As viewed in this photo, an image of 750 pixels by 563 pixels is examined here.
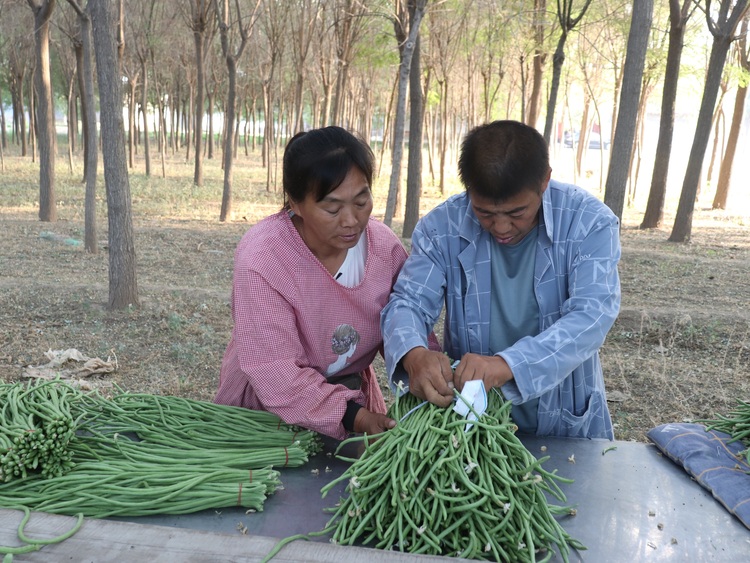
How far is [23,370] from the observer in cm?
459

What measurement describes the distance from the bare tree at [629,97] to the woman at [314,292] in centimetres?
409

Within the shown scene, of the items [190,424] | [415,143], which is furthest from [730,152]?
[190,424]

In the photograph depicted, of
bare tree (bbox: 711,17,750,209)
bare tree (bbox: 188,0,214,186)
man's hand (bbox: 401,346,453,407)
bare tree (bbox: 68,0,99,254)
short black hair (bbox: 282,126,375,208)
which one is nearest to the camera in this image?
man's hand (bbox: 401,346,453,407)

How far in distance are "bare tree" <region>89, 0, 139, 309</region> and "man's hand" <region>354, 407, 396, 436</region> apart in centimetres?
404

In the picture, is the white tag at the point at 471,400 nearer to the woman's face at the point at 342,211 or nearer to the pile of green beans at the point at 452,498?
the pile of green beans at the point at 452,498

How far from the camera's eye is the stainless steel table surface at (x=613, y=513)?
160cm

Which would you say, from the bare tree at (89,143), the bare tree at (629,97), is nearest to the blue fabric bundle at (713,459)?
the bare tree at (629,97)

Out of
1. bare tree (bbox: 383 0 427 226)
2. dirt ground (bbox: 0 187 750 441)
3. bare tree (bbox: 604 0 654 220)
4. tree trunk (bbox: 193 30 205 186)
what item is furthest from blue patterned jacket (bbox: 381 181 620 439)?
tree trunk (bbox: 193 30 205 186)

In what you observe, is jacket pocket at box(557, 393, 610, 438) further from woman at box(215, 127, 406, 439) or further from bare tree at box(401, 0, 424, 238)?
bare tree at box(401, 0, 424, 238)

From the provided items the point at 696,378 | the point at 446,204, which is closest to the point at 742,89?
the point at 696,378

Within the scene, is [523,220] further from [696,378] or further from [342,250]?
[696,378]

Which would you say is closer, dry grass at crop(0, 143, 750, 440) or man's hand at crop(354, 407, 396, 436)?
man's hand at crop(354, 407, 396, 436)

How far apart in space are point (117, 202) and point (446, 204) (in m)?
4.08

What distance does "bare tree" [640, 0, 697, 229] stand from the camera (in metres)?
9.67
